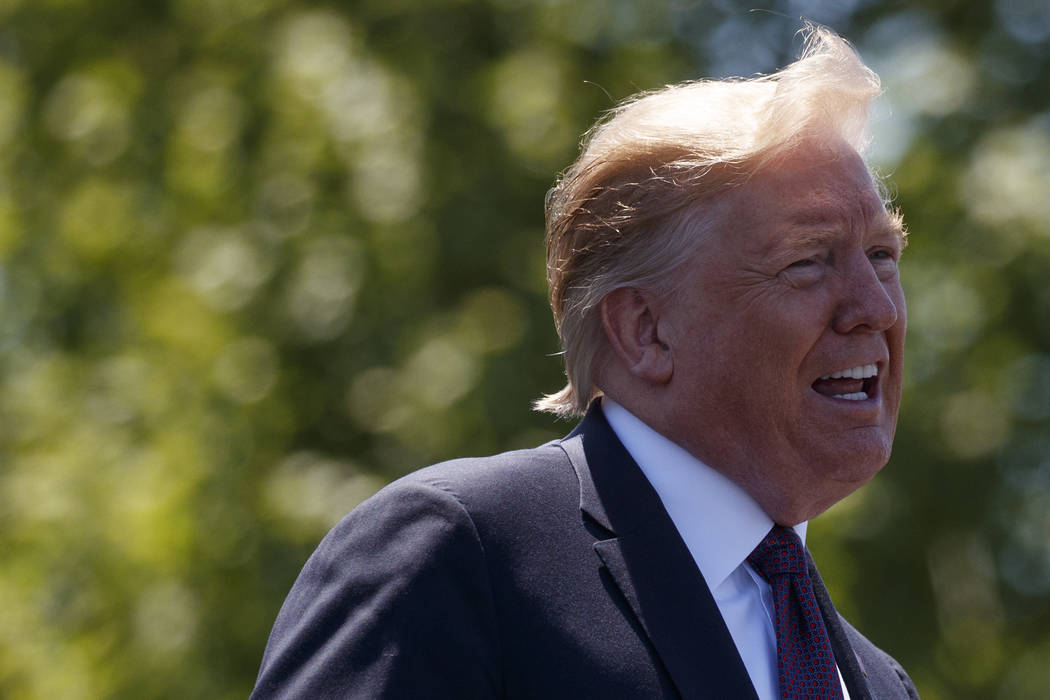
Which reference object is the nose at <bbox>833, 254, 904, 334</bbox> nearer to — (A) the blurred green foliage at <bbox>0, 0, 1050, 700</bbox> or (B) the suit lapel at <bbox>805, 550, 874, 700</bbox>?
(B) the suit lapel at <bbox>805, 550, 874, 700</bbox>

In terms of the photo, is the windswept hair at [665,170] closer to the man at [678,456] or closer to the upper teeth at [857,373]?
the man at [678,456]

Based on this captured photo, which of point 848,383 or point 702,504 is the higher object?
point 848,383

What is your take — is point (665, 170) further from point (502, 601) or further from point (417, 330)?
point (417, 330)

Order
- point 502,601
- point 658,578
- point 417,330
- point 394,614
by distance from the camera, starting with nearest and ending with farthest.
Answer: point 394,614, point 502,601, point 658,578, point 417,330

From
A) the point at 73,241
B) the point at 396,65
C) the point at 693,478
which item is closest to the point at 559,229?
the point at 693,478

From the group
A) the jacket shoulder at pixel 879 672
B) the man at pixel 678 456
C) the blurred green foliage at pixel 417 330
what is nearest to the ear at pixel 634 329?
the man at pixel 678 456

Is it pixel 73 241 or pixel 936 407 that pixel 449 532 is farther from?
pixel 73 241

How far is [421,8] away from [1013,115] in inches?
115

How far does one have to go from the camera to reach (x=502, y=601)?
7.14ft

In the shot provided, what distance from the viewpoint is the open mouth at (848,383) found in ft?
8.52

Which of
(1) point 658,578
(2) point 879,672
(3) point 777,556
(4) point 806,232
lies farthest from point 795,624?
(4) point 806,232

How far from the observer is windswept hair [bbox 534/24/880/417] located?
2602 millimetres

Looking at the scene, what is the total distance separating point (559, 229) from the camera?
287 centimetres

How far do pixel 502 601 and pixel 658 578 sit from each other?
32 cm
